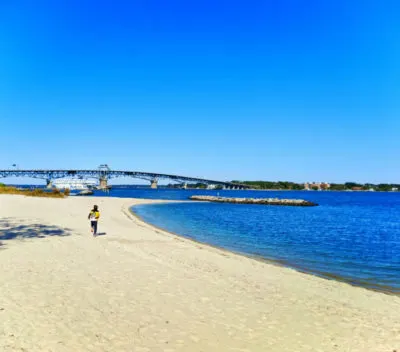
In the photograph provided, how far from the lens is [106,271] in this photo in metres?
11.8

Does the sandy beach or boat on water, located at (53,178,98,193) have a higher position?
boat on water, located at (53,178,98,193)

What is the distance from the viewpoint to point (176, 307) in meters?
8.34

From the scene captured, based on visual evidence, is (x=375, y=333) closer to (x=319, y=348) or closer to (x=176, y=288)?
(x=319, y=348)

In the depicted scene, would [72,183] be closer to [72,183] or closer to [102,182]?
[72,183]

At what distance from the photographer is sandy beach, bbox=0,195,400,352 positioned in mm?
6395

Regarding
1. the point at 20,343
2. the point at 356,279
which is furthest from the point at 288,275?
the point at 20,343

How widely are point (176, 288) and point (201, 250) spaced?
25.5 ft

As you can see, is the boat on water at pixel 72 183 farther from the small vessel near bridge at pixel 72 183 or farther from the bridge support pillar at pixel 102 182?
the bridge support pillar at pixel 102 182

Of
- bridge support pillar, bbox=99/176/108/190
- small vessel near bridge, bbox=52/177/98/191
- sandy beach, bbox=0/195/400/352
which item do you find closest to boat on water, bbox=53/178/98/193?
small vessel near bridge, bbox=52/177/98/191

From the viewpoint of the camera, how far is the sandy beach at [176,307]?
6395 mm

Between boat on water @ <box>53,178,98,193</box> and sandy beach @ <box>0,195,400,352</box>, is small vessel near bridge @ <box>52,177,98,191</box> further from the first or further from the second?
sandy beach @ <box>0,195,400,352</box>

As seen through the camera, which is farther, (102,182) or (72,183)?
(102,182)

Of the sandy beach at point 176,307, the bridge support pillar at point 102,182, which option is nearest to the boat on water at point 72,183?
the bridge support pillar at point 102,182

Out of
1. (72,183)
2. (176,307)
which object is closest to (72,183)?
(72,183)
